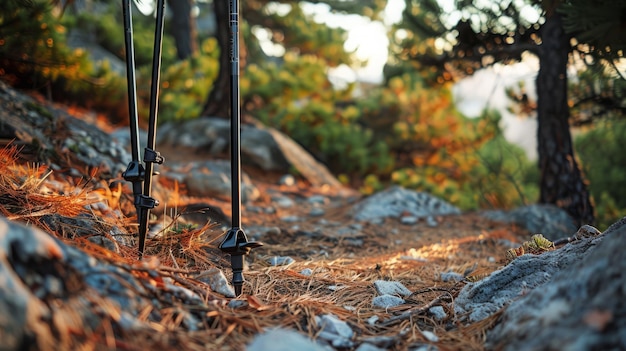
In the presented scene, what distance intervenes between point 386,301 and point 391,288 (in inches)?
6.5

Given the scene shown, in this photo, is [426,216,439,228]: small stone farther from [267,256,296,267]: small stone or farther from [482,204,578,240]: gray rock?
[267,256,296,267]: small stone

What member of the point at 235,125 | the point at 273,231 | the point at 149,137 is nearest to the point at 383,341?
the point at 235,125

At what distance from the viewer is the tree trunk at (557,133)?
12.7 ft

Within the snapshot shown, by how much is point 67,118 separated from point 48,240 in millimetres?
2393

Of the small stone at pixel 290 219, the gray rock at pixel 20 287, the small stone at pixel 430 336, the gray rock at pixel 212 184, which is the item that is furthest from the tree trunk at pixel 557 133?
the gray rock at pixel 20 287

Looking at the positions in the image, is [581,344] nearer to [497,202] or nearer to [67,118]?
[67,118]

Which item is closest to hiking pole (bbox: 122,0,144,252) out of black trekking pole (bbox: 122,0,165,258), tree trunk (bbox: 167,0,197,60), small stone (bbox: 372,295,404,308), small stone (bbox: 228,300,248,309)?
black trekking pole (bbox: 122,0,165,258)

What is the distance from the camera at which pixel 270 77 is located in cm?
744

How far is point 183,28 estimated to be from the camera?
816 cm

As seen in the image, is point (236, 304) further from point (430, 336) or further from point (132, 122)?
point (132, 122)

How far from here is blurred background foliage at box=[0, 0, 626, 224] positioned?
15.9 feet

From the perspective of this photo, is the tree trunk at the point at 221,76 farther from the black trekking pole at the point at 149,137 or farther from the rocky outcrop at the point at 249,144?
the black trekking pole at the point at 149,137

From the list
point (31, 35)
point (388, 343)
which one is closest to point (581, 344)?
point (388, 343)

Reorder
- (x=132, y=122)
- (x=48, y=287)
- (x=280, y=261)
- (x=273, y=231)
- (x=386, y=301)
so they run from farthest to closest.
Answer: (x=273, y=231), (x=280, y=261), (x=132, y=122), (x=386, y=301), (x=48, y=287)
